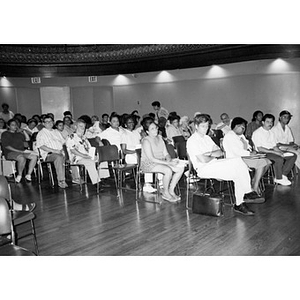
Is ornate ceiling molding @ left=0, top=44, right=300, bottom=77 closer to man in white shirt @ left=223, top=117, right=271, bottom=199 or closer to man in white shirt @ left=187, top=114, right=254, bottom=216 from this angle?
man in white shirt @ left=223, top=117, right=271, bottom=199

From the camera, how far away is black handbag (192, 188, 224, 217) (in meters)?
4.67

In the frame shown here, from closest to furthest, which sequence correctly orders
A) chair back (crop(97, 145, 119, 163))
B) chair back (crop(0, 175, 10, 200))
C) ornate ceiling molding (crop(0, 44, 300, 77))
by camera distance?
chair back (crop(0, 175, 10, 200))
chair back (crop(97, 145, 119, 163))
ornate ceiling molding (crop(0, 44, 300, 77))

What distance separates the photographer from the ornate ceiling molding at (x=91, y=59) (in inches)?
443

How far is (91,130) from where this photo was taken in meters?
8.95

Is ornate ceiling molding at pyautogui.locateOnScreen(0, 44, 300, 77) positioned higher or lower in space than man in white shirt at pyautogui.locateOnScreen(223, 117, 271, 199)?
higher

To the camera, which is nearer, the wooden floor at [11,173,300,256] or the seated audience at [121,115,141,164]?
the wooden floor at [11,173,300,256]

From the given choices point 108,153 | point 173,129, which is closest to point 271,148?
point 173,129

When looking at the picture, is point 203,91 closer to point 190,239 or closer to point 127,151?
point 127,151

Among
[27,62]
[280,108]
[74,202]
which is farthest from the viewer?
[27,62]

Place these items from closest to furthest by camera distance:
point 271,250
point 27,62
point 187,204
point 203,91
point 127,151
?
point 271,250
point 187,204
point 127,151
point 203,91
point 27,62

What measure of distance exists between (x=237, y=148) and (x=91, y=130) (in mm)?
4705

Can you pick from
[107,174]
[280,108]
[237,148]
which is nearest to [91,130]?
[107,174]

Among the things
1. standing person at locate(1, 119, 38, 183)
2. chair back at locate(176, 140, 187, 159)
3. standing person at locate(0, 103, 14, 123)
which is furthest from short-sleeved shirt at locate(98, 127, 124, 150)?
standing person at locate(0, 103, 14, 123)

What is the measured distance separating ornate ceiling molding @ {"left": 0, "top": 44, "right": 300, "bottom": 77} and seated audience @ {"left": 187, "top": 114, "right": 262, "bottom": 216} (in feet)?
20.0
